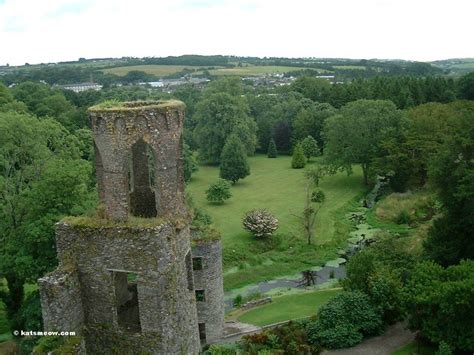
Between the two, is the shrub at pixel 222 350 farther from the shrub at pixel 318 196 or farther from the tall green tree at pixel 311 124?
the tall green tree at pixel 311 124

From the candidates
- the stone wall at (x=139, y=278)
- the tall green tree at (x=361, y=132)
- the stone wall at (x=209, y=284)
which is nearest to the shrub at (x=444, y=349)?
the stone wall at (x=209, y=284)

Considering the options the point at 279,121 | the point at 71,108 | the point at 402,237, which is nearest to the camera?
the point at 402,237

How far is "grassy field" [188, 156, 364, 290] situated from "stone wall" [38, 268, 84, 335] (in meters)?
14.6

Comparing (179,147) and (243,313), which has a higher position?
Answer: (179,147)

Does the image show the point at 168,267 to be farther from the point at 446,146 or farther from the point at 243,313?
the point at 446,146

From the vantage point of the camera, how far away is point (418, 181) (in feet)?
142

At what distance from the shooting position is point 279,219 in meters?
38.5

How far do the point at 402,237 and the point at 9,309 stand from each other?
2360cm

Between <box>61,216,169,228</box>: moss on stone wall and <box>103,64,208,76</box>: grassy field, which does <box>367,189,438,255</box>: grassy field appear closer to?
<box>61,216,169,228</box>: moss on stone wall

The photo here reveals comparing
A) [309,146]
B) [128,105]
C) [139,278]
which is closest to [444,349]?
[139,278]

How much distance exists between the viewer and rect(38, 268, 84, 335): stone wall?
45.6 ft

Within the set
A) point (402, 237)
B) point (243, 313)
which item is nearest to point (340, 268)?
point (402, 237)

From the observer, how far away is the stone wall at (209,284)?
19.5 meters

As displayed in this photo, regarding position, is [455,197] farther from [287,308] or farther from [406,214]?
[406,214]
